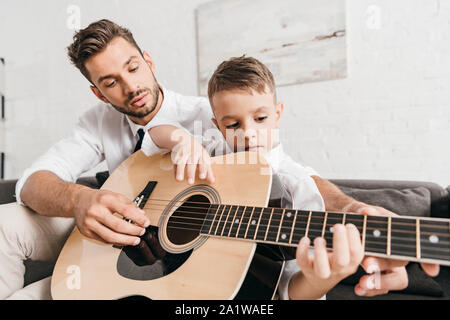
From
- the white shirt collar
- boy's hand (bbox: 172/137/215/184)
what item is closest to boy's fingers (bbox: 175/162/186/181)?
boy's hand (bbox: 172/137/215/184)

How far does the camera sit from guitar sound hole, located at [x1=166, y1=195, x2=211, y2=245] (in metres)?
0.52

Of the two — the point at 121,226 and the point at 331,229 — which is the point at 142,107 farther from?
the point at 331,229

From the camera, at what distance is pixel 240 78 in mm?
700

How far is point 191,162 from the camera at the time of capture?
23.5 inches

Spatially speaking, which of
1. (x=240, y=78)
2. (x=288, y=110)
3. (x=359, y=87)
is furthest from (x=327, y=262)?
(x=359, y=87)

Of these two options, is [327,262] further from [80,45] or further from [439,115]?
[439,115]

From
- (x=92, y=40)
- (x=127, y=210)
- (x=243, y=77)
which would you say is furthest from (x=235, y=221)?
(x=92, y=40)

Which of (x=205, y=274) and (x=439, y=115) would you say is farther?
(x=439, y=115)

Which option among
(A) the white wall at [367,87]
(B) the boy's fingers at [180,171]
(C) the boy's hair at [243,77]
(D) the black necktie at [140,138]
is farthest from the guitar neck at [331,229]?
(A) the white wall at [367,87]

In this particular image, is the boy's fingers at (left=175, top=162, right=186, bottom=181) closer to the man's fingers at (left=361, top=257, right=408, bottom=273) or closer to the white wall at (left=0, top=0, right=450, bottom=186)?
the man's fingers at (left=361, top=257, right=408, bottom=273)

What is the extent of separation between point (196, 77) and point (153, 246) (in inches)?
36.9

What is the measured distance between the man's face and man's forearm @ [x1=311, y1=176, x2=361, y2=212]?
55 centimetres

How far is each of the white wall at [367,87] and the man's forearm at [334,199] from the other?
519 mm

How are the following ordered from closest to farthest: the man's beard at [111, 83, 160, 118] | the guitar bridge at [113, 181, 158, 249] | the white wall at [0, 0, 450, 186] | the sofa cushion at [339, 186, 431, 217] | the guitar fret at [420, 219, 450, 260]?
1. the guitar fret at [420, 219, 450, 260]
2. the guitar bridge at [113, 181, 158, 249]
3. the man's beard at [111, 83, 160, 118]
4. the sofa cushion at [339, 186, 431, 217]
5. the white wall at [0, 0, 450, 186]
